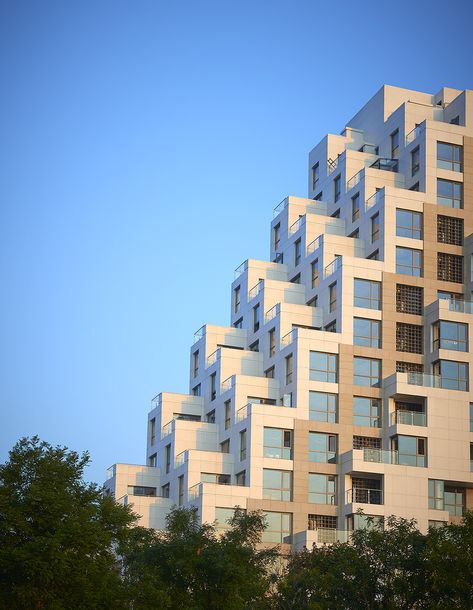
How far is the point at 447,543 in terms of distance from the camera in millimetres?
54531

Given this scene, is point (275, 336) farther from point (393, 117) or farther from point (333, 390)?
point (393, 117)

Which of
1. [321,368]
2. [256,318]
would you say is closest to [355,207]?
[256,318]

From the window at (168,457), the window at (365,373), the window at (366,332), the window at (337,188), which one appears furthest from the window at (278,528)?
the window at (337,188)

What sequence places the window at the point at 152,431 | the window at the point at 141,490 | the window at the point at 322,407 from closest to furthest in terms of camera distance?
the window at the point at 322,407 < the window at the point at 141,490 < the window at the point at 152,431

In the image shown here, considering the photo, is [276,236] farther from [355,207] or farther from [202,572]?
[202,572]

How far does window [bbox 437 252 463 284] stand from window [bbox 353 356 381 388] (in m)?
9.55

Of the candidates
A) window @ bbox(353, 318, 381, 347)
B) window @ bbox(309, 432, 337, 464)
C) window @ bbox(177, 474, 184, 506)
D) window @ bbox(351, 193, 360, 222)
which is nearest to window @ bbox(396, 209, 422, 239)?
window @ bbox(351, 193, 360, 222)

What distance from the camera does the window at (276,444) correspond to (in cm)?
8862

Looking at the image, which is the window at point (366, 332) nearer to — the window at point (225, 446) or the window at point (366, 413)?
the window at point (366, 413)

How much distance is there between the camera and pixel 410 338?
93.1 meters

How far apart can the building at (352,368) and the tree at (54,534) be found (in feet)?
103

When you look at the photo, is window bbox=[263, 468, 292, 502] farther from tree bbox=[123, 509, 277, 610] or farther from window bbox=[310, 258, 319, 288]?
tree bbox=[123, 509, 277, 610]

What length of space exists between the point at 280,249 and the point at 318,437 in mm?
23318

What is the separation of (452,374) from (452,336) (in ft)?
9.97
